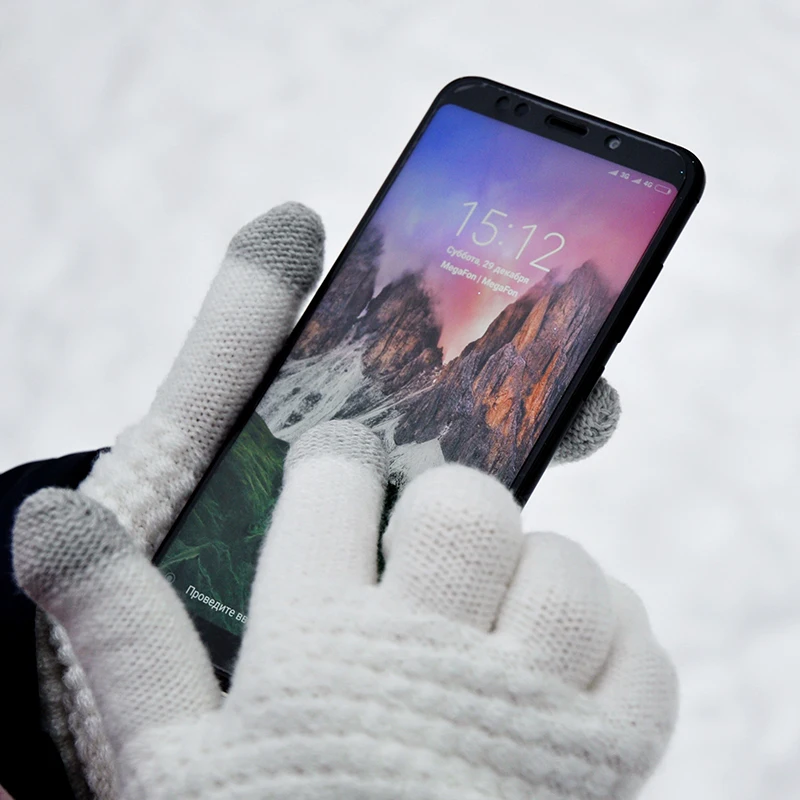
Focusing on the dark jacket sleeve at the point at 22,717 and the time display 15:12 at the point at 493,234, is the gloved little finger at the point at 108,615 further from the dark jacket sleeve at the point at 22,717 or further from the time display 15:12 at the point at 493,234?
the time display 15:12 at the point at 493,234

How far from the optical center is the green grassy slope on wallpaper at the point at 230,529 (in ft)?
1.31

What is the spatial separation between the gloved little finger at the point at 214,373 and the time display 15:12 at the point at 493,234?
74 millimetres

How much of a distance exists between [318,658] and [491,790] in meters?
0.06

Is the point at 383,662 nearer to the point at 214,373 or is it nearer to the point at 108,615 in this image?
the point at 108,615

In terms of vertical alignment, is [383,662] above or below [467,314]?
below

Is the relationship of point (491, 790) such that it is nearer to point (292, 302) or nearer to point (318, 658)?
point (318, 658)

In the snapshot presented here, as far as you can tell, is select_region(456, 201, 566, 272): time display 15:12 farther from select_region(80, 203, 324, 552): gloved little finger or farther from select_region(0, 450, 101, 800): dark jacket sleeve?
select_region(0, 450, 101, 800): dark jacket sleeve

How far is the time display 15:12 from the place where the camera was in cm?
43

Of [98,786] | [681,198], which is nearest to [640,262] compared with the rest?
[681,198]

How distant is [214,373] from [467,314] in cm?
12

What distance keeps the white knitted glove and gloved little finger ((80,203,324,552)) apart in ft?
0.37

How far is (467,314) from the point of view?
0.43 m

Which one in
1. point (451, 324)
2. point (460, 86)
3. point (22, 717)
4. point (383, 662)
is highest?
point (460, 86)

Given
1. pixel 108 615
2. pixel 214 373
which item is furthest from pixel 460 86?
pixel 108 615
